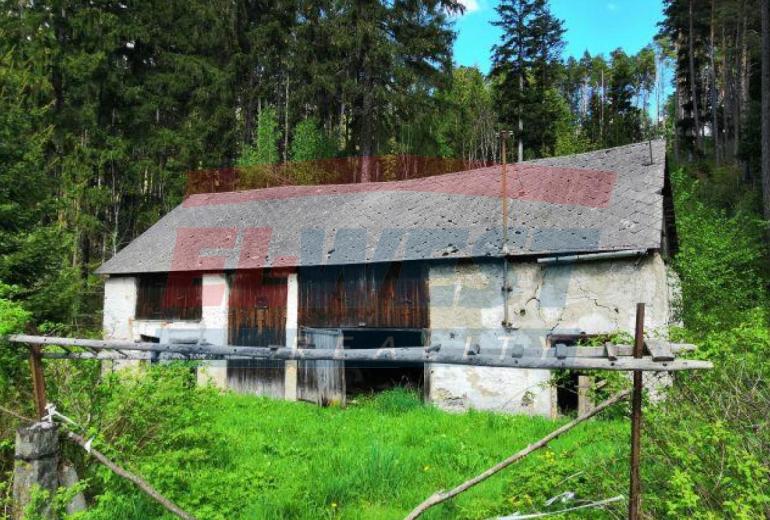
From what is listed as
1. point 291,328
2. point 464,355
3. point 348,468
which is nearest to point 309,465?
point 348,468

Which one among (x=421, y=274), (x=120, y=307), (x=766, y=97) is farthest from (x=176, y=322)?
(x=766, y=97)

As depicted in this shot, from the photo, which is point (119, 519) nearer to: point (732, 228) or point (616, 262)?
point (616, 262)

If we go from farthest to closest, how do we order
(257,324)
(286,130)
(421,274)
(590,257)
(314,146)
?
(286,130)
(314,146)
(257,324)
(421,274)
(590,257)

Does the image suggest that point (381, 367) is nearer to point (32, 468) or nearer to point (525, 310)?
point (525, 310)

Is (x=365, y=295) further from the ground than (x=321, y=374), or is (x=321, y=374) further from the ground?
(x=365, y=295)

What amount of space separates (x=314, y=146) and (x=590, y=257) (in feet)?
54.7

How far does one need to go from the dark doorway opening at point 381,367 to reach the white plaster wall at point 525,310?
1.21 meters

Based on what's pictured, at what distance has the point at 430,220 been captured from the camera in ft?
43.9

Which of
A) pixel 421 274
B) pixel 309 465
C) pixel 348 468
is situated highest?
pixel 421 274

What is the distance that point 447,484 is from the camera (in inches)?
236

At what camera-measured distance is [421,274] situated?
12.4 metres

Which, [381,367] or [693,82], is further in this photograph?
[693,82]

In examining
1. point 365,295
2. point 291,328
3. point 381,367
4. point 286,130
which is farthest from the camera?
point 286,130

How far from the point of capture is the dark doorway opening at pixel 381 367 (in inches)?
528
